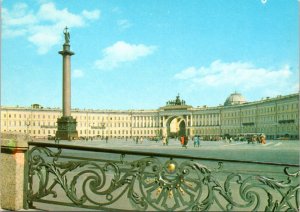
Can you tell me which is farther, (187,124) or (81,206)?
(187,124)

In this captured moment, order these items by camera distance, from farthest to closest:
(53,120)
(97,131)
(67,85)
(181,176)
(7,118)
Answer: (97,131), (53,120), (7,118), (67,85), (181,176)

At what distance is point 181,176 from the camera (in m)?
4.89

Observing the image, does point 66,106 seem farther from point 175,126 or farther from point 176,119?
point 175,126

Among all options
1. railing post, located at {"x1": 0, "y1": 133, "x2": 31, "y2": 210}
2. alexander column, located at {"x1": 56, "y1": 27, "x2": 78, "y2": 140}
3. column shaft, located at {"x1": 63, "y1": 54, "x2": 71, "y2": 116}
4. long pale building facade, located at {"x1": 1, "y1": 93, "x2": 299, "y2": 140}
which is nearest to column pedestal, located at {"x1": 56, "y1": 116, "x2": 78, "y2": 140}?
alexander column, located at {"x1": 56, "y1": 27, "x2": 78, "y2": 140}

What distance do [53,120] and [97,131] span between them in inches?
676

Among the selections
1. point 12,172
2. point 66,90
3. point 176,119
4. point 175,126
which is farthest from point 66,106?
point 175,126

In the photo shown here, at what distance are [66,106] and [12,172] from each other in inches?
1775

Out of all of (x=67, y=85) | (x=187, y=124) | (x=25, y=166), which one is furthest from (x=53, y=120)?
(x=25, y=166)

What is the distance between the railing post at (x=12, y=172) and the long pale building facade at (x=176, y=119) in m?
85.4

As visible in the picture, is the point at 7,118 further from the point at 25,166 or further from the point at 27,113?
the point at 25,166

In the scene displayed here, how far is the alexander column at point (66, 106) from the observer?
1839 inches

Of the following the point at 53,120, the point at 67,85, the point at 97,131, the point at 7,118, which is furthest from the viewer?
the point at 97,131

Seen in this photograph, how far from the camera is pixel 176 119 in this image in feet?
525

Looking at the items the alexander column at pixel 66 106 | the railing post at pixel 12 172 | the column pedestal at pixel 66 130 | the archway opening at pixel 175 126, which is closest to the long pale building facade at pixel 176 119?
the archway opening at pixel 175 126
